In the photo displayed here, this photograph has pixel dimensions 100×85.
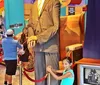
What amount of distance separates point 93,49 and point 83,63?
0.95ft

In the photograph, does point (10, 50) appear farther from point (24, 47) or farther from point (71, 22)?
point (71, 22)

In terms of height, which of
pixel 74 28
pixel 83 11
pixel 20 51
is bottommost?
pixel 20 51

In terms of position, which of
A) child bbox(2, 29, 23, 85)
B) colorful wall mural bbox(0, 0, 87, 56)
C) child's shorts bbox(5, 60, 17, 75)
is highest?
colorful wall mural bbox(0, 0, 87, 56)

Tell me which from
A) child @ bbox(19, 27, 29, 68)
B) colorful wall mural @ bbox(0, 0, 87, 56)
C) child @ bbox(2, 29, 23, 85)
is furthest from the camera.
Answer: child @ bbox(2, 29, 23, 85)

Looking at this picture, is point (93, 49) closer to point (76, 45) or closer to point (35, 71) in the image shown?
point (76, 45)

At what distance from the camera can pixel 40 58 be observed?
4.45m

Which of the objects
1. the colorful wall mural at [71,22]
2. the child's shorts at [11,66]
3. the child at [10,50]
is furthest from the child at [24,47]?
the colorful wall mural at [71,22]

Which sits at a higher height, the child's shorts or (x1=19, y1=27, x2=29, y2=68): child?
(x1=19, y1=27, x2=29, y2=68): child

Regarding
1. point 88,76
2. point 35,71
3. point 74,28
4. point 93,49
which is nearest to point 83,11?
point 74,28

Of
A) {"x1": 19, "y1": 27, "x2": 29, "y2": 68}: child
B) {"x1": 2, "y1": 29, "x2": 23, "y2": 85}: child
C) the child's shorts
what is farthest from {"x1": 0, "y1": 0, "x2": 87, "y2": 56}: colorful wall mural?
the child's shorts

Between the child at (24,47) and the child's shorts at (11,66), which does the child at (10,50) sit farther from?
the child at (24,47)

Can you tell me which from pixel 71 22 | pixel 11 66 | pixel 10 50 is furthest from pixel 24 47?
pixel 71 22

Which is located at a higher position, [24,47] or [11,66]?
[24,47]

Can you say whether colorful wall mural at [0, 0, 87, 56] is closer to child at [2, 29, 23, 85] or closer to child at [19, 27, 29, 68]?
child at [19, 27, 29, 68]
